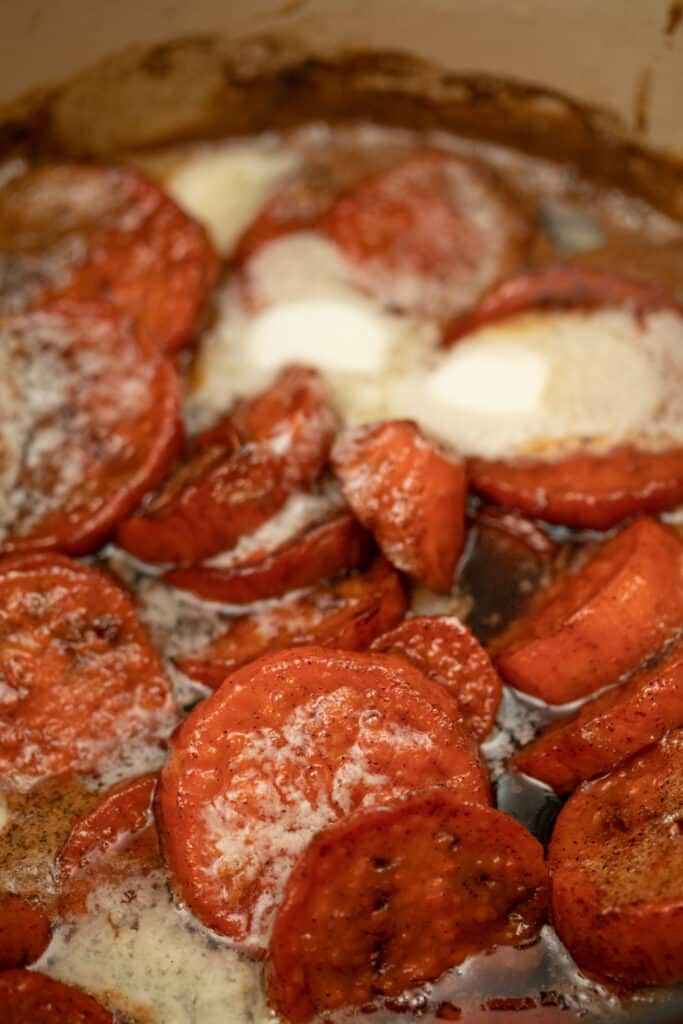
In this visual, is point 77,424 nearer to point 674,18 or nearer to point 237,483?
point 237,483

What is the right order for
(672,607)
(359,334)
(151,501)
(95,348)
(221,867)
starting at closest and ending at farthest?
(221,867)
(672,607)
(151,501)
(95,348)
(359,334)

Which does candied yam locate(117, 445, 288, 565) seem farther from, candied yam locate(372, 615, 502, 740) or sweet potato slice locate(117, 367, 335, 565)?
candied yam locate(372, 615, 502, 740)

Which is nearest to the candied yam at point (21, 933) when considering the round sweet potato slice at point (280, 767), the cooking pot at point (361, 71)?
the round sweet potato slice at point (280, 767)

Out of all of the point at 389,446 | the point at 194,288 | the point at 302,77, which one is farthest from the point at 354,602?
the point at 302,77

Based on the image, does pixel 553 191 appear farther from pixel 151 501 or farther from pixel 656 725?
pixel 656 725

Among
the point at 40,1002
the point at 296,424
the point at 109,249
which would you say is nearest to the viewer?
the point at 40,1002

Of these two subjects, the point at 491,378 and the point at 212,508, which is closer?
the point at 212,508

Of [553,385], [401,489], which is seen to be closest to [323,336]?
[553,385]
